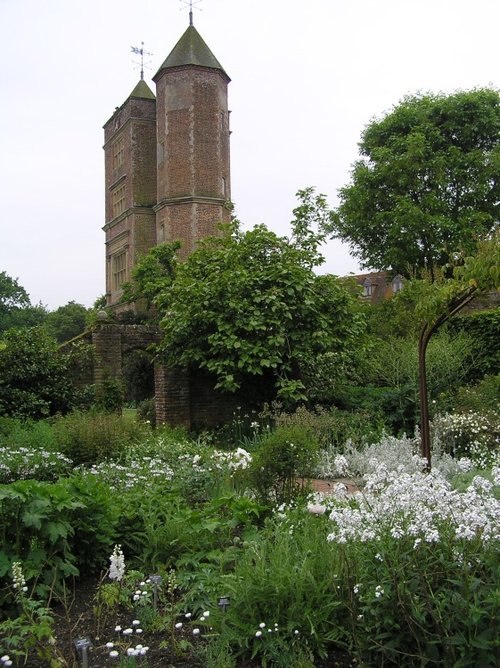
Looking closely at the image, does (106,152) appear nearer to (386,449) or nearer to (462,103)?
(462,103)

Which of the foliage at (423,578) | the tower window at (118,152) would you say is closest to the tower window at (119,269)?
the tower window at (118,152)

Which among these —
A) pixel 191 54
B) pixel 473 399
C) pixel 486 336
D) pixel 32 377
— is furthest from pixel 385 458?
pixel 191 54

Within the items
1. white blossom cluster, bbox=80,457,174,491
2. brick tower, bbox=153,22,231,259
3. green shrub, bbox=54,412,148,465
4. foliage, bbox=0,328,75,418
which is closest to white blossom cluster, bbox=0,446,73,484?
white blossom cluster, bbox=80,457,174,491

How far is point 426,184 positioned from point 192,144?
1185cm

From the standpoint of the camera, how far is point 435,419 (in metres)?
9.49

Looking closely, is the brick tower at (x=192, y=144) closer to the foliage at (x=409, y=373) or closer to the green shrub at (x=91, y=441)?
the foliage at (x=409, y=373)

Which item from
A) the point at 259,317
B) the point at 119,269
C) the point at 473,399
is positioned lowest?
the point at 473,399

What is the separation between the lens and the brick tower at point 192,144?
30844mm

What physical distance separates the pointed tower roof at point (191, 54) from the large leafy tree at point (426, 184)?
32.2 ft

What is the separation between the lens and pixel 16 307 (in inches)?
2327

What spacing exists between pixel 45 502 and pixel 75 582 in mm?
758

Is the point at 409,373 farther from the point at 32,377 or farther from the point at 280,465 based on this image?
the point at 32,377

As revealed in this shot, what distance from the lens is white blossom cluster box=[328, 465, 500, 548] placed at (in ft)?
9.80

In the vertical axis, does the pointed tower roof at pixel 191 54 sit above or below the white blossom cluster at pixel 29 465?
above
